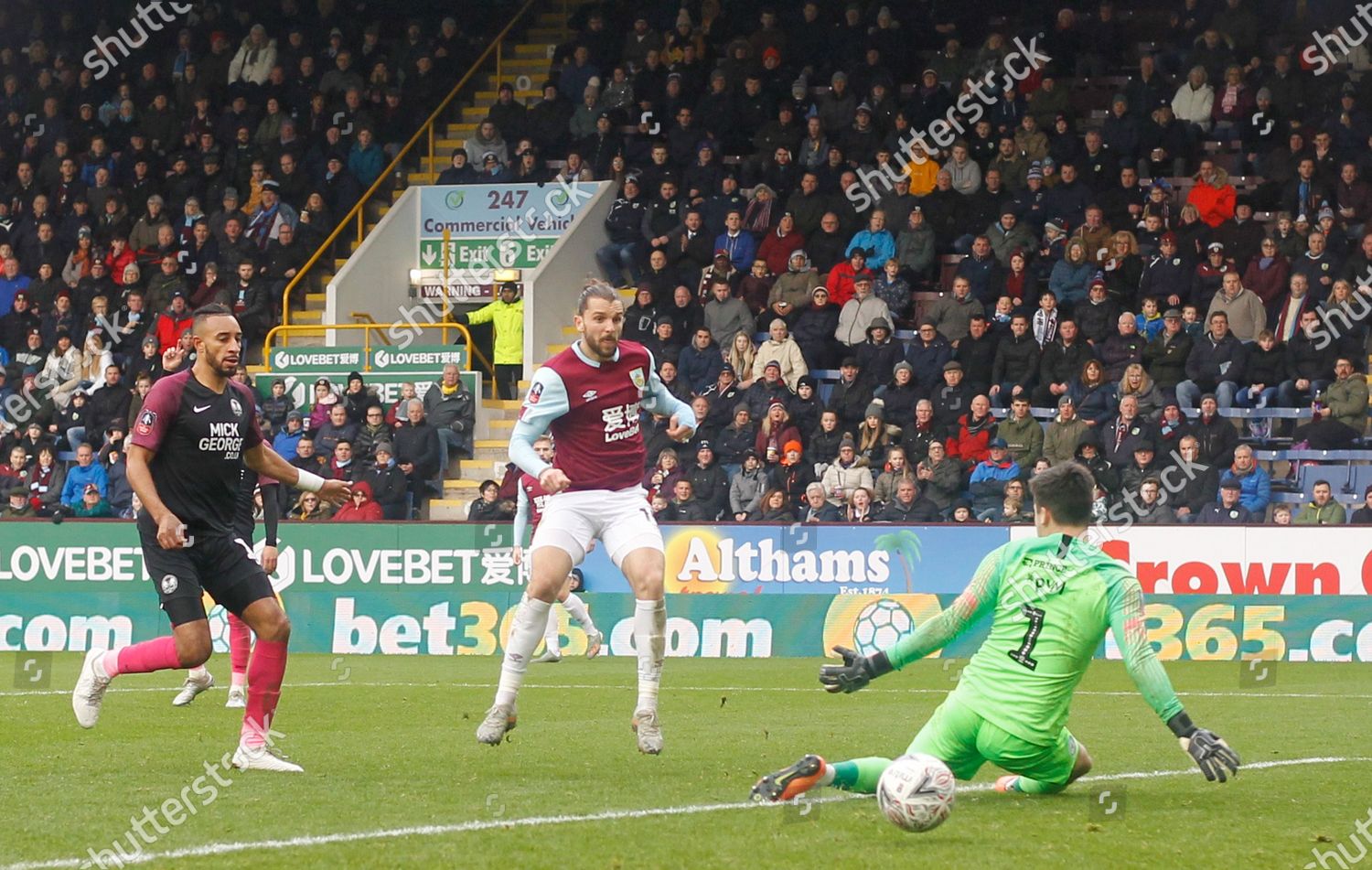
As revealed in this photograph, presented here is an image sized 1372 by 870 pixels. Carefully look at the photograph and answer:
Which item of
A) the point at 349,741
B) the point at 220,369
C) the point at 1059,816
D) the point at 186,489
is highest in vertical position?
the point at 220,369

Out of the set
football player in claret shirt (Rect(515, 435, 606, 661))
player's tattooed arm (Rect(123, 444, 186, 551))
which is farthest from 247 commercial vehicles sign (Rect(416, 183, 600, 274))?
player's tattooed arm (Rect(123, 444, 186, 551))

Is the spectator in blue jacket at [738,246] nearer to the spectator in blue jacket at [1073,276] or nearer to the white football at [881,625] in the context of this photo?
the spectator in blue jacket at [1073,276]

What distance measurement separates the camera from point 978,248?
74.1ft

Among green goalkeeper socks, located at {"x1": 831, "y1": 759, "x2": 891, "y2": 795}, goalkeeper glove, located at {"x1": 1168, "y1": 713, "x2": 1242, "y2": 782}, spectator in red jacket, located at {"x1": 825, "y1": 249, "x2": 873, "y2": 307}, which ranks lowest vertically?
green goalkeeper socks, located at {"x1": 831, "y1": 759, "x2": 891, "y2": 795}

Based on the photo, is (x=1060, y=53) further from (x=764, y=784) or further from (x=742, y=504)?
(x=764, y=784)

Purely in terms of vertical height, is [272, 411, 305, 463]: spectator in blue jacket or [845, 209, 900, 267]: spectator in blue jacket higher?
[845, 209, 900, 267]: spectator in blue jacket

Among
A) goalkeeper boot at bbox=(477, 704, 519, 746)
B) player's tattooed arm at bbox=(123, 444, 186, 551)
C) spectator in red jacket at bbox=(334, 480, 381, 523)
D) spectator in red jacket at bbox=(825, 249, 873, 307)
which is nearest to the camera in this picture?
player's tattooed arm at bbox=(123, 444, 186, 551)

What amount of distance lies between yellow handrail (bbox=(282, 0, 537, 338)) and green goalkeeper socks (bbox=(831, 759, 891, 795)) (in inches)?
802

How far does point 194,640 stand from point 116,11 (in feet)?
85.3

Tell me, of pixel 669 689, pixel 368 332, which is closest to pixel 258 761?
pixel 669 689

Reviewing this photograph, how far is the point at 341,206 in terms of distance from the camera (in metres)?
28.6

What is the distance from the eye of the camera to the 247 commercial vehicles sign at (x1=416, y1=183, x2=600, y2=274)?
2698 cm

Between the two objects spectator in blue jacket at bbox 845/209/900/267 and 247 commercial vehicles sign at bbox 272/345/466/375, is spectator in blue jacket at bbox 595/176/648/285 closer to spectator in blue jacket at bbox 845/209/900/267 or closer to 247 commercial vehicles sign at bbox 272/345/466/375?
247 commercial vehicles sign at bbox 272/345/466/375

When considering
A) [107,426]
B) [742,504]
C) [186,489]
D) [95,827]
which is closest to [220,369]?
[186,489]
